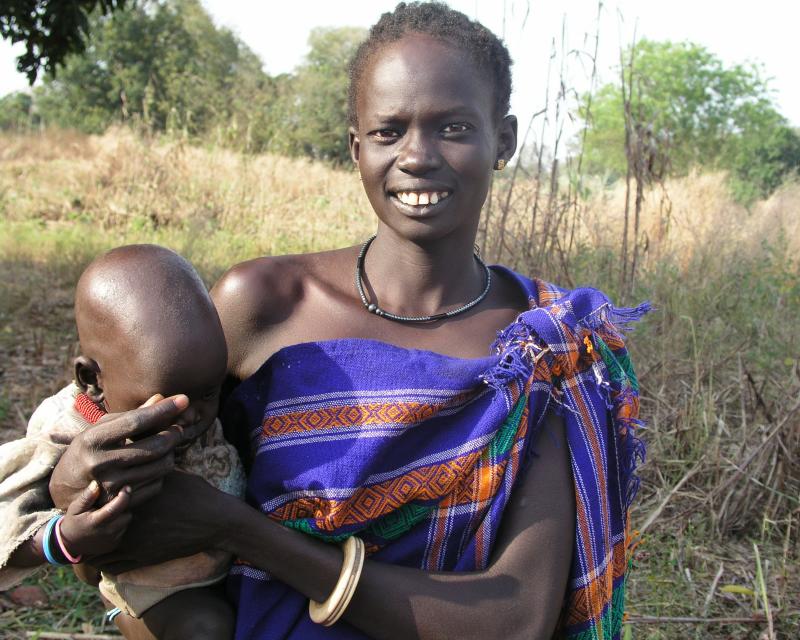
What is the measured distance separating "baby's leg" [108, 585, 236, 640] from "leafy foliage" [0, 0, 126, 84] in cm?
388

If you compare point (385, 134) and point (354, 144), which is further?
point (354, 144)

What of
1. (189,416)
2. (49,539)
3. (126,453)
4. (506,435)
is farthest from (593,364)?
(49,539)

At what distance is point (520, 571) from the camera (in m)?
1.39

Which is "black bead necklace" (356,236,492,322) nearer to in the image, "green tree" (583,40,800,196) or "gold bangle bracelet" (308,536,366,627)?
"gold bangle bracelet" (308,536,366,627)

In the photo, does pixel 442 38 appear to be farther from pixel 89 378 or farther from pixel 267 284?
pixel 89 378

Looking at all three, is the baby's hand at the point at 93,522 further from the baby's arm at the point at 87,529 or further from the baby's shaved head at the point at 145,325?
the baby's shaved head at the point at 145,325

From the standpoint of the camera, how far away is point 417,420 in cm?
142

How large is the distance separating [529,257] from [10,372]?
270 cm

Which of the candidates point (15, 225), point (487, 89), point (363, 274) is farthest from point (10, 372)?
point (15, 225)

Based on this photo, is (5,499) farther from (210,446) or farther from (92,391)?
(210,446)

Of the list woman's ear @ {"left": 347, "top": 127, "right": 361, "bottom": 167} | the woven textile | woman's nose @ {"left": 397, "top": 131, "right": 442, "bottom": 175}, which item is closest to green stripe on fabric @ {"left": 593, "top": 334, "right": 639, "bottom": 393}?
the woven textile

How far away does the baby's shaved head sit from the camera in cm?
126

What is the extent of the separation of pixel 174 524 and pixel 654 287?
12.5 ft

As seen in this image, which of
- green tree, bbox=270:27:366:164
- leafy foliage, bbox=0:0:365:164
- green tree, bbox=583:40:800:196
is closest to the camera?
green tree, bbox=270:27:366:164
